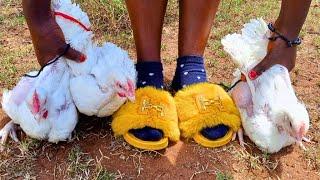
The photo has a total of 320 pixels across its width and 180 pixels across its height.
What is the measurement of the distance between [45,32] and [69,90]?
240 millimetres

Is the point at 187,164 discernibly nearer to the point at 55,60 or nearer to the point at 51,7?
the point at 55,60

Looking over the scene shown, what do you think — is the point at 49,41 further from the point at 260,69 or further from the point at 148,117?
the point at 260,69

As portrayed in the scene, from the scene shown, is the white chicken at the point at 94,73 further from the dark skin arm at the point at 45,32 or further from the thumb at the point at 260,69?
the thumb at the point at 260,69

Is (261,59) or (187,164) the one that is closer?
(187,164)

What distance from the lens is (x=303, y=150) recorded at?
2055 millimetres

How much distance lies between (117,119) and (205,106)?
341mm

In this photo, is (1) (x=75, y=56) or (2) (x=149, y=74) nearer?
(1) (x=75, y=56)

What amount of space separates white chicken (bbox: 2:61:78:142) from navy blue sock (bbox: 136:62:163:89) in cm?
31

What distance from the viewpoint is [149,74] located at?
6.93ft

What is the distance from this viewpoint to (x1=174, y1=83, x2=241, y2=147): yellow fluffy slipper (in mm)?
1970

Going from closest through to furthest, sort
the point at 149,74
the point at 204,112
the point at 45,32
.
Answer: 1. the point at 45,32
2. the point at 204,112
3. the point at 149,74

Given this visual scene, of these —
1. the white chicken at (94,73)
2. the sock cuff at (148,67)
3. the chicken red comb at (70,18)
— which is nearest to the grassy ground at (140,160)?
the white chicken at (94,73)

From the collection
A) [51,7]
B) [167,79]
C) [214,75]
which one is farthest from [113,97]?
[214,75]

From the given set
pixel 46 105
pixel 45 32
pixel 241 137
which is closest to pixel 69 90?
pixel 46 105
